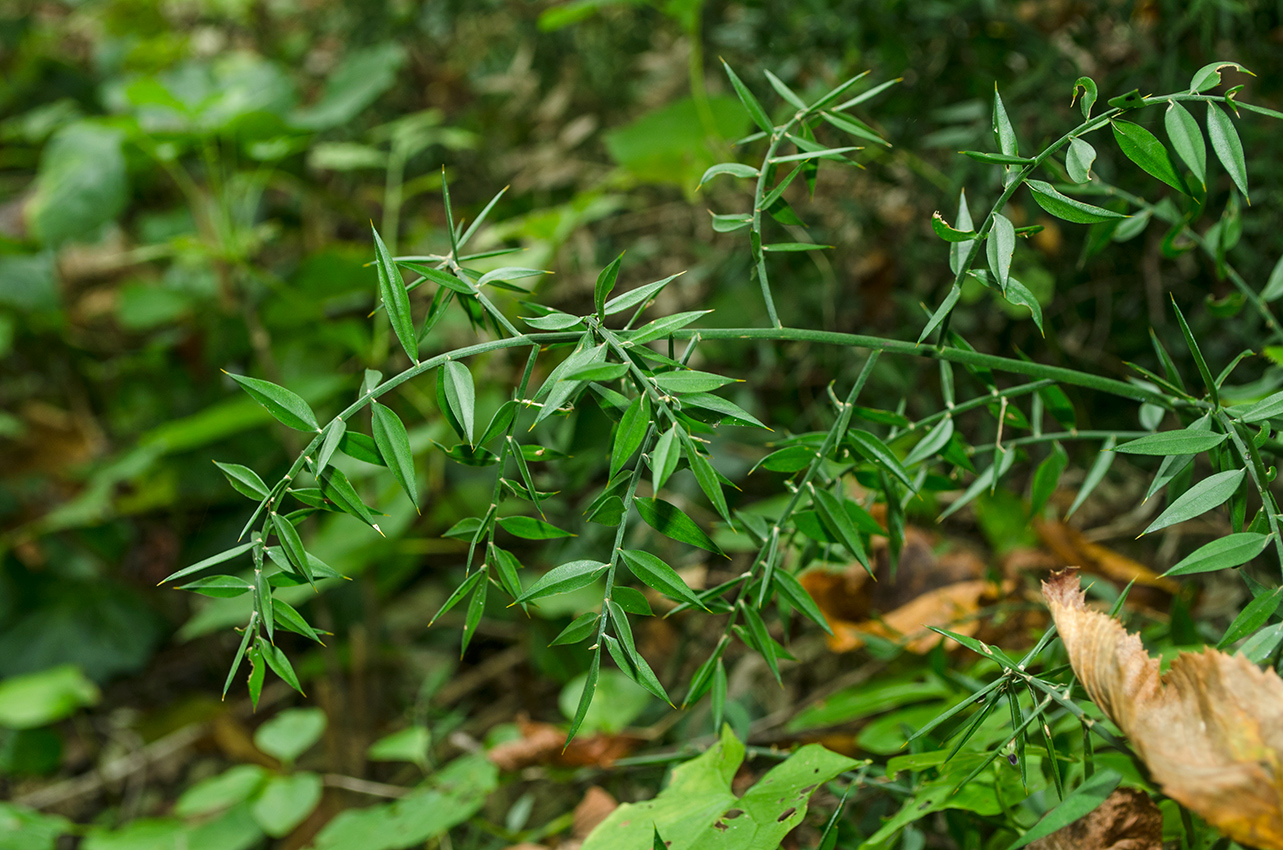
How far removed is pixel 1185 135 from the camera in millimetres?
451

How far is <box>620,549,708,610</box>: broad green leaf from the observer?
0.47 m

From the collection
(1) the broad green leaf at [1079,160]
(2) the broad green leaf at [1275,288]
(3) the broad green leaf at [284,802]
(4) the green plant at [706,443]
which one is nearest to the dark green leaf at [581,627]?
(4) the green plant at [706,443]

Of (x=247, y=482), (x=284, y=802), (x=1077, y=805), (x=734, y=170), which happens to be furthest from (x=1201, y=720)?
(x=284, y=802)

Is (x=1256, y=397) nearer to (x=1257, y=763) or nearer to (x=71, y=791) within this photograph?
(x=1257, y=763)

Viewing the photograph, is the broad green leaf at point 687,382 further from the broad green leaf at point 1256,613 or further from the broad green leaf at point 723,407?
the broad green leaf at point 1256,613

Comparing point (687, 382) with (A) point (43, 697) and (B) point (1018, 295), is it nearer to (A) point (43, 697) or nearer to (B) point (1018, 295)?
(B) point (1018, 295)

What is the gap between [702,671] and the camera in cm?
56

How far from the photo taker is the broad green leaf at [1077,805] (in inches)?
17.0

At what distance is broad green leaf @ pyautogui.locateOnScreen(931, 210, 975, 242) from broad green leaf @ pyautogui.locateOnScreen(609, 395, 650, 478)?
18cm

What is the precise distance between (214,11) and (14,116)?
725 mm

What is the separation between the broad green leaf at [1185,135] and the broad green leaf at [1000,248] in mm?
91

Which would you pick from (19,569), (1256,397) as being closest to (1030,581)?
(1256,397)

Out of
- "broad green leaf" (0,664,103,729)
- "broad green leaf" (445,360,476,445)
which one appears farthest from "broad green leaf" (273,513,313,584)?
"broad green leaf" (0,664,103,729)

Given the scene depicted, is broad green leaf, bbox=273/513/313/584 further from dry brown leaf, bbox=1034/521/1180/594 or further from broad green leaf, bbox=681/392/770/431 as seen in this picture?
dry brown leaf, bbox=1034/521/1180/594
